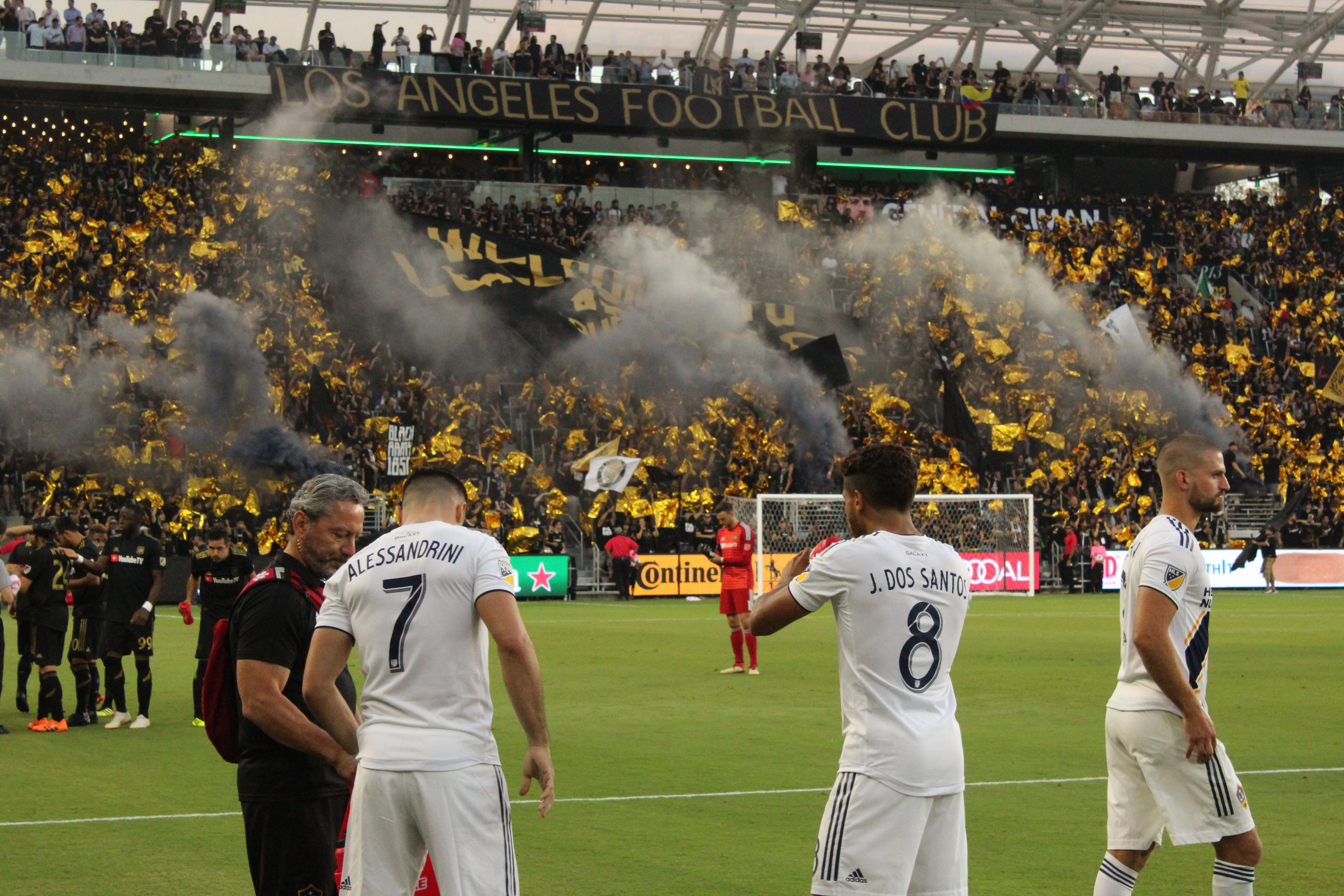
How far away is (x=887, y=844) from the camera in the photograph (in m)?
4.66

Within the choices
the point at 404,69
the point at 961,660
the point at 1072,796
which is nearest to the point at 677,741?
the point at 1072,796

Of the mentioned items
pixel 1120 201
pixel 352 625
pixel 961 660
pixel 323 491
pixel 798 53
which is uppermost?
pixel 798 53

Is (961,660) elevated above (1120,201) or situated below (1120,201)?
below

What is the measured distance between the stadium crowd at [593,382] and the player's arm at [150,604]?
52.0 feet

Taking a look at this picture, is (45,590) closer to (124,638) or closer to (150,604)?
(124,638)

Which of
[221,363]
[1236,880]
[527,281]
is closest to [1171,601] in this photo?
[1236,880]

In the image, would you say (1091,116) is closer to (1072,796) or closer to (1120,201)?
(1120,201)

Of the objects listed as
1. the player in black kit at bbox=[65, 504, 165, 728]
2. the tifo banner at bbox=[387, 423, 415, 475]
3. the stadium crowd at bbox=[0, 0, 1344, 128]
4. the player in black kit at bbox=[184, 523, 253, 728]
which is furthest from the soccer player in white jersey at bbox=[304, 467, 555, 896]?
the stadium crowd at bbox=[0, 0, 1344, 128]

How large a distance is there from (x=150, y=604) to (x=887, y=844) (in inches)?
393

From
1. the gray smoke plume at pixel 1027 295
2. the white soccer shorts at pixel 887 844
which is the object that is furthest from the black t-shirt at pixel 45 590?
the gray smoke plume at pixel 1027 295

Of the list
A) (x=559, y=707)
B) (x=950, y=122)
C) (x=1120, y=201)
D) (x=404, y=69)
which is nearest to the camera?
(x=559, y=707)

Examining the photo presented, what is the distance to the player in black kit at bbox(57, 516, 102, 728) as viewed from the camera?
1327 centimetres

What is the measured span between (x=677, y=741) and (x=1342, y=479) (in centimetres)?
3235

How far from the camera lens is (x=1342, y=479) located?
39.8m
